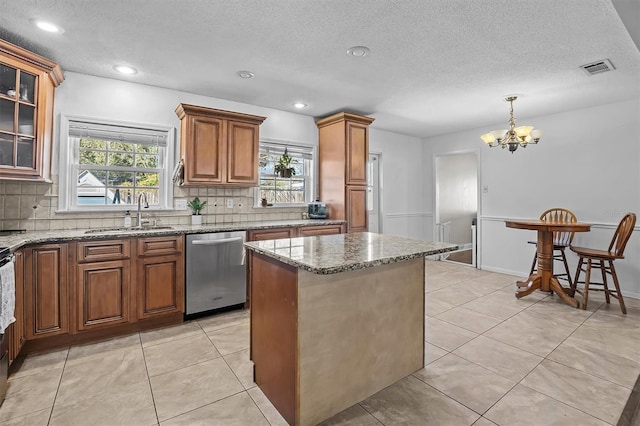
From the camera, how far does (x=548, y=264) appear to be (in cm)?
387

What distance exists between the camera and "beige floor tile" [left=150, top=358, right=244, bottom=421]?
6.19 feet

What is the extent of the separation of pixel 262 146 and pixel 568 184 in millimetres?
4288

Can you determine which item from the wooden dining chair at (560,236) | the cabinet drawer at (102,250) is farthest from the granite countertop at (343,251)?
the wooden dining chair at (560,236)

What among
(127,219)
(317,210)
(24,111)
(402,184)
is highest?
(24,111)

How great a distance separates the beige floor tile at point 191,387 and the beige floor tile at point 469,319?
2141 millimetres

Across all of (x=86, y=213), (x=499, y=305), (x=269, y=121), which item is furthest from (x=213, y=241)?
(x=499, y=305)

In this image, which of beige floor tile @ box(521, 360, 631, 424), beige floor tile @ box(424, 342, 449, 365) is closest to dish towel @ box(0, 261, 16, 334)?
beige floor tile @ box(424, 342, 449, 365)

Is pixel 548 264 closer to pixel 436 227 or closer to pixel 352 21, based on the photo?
pixel 436 227

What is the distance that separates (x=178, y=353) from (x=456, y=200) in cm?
623

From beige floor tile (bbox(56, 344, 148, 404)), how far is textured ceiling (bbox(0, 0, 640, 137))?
2.48 m

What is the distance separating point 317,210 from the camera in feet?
14.7

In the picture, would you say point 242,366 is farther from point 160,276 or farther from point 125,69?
point 125,69

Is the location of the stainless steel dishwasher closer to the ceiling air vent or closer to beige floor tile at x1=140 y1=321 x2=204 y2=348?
beige floor tile at x1=140 y1=321 x2=204 y2=348

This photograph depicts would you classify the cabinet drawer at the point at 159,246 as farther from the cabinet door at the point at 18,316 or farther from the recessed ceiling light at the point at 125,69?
the recessed ceiling light at the point at 125,69
